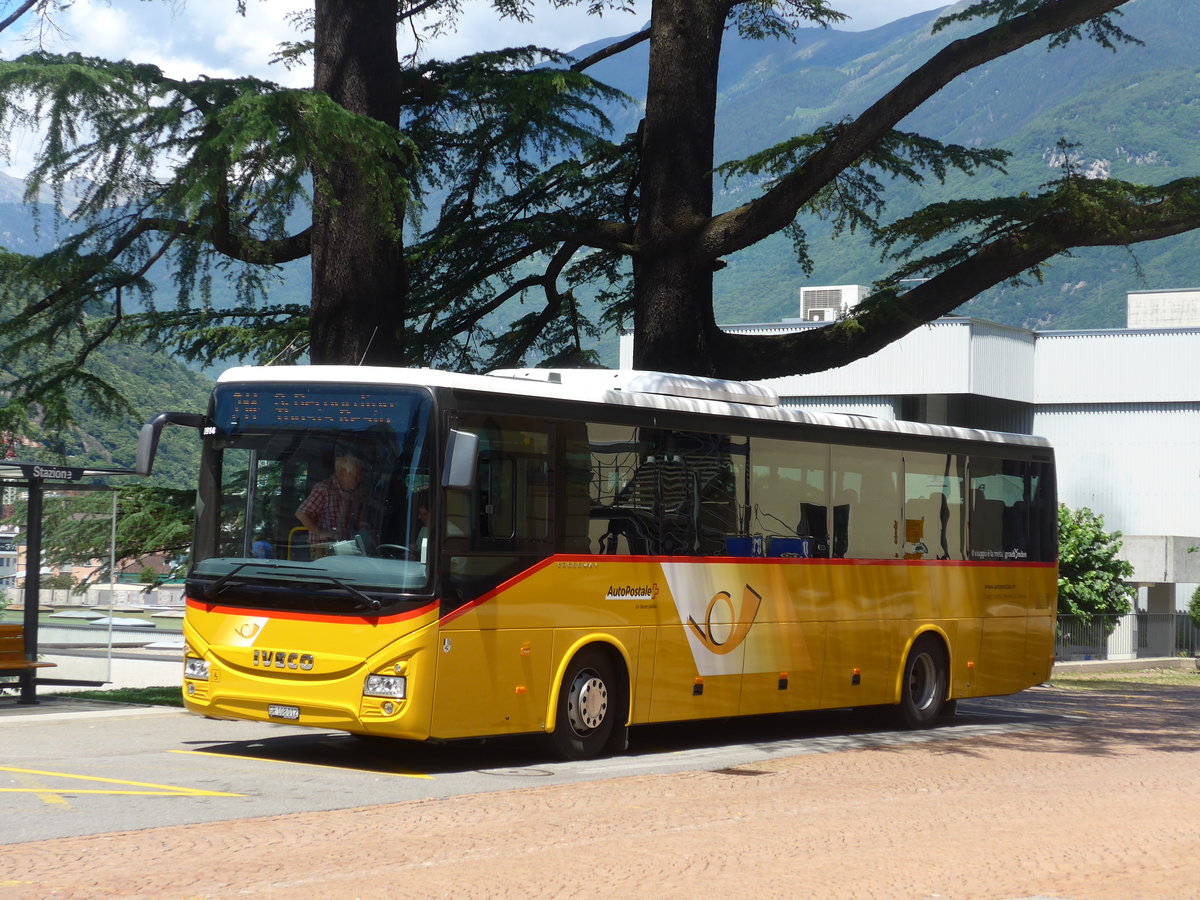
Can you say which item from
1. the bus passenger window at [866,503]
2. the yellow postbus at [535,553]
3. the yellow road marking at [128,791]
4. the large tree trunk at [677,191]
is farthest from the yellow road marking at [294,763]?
the large tree trunk at [677,191]

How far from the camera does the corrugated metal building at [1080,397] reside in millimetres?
56906

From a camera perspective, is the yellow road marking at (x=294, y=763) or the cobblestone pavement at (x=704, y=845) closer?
the cobblestone pavement at (x=704, y=845)

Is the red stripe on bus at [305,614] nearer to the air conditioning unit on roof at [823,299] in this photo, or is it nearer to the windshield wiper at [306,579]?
the windshield wiper at [306,579]

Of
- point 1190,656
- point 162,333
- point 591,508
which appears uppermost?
point 162,333

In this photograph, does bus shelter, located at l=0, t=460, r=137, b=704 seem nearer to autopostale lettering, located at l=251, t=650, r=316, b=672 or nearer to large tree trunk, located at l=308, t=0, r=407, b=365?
large tree trunk, located at l=308, t=0, r=407, b=365

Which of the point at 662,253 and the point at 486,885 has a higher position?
the point at 662,253

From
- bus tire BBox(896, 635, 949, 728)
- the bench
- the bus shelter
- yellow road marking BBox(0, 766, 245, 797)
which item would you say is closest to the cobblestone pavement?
yellow road marking BBox(0, 766, 245, 797)

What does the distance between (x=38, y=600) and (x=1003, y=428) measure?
48.0 metres

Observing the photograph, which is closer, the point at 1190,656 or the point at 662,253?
the point at 662,253

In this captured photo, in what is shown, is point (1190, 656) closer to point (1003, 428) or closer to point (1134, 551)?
point (1134, 551)

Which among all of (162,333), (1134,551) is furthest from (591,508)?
(1134,551)

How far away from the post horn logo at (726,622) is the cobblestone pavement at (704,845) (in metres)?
1.51

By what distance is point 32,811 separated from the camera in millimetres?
9625

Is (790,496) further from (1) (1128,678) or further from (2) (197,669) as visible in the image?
(1) (1128,678)
